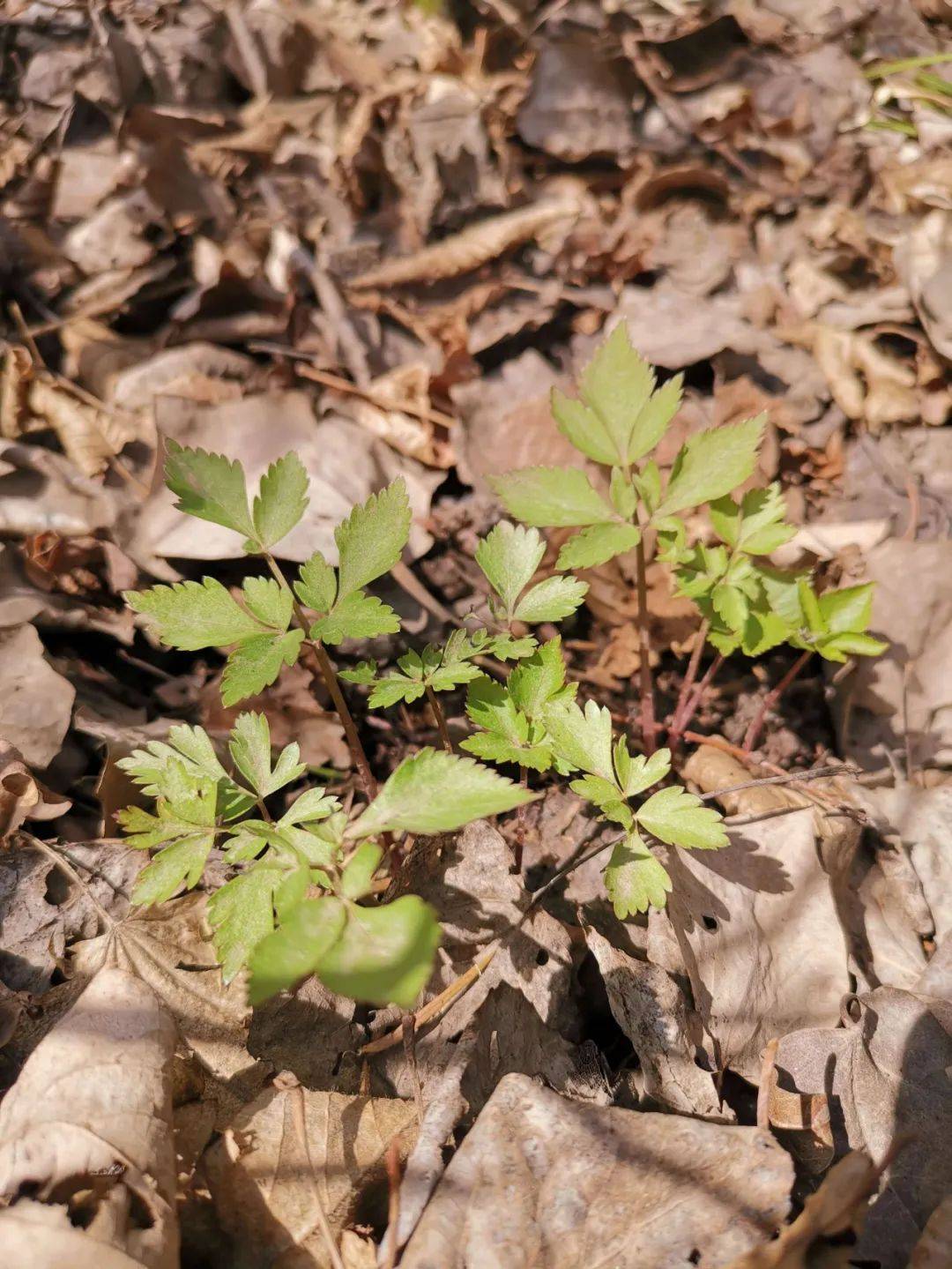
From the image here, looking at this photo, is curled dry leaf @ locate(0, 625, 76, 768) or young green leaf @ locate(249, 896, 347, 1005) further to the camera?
curled dry leaf @ locate(0, 625, 76, 768)

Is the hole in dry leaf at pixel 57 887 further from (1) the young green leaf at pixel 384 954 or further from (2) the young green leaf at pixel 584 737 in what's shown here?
(2) the young green leaf at pixel 584 737

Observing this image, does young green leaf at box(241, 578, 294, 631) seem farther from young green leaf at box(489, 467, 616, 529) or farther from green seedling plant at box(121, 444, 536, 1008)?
young green leaf at box(489, 467, 616, 529)

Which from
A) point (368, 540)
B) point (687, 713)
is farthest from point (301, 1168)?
point (687, 713)

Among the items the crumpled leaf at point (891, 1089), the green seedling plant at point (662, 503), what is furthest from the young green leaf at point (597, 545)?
the crumpled leaf at point (891, 1089)

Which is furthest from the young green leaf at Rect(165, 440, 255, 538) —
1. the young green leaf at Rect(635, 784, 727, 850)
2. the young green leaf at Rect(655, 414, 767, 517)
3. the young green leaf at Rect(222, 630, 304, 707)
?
the young green leaf at Rect(635, 784, 727, 850)

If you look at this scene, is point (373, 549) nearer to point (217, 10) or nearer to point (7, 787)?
point (7, 787)
